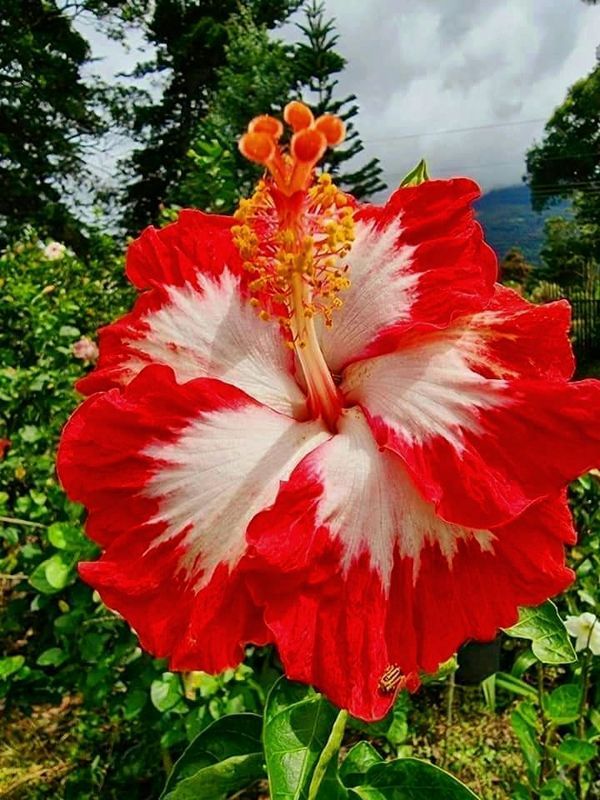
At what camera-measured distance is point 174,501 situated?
53 cm

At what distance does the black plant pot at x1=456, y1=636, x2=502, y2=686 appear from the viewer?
1.28 metres

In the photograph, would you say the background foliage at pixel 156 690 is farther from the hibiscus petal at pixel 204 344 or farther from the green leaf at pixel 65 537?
the hibiscus petal at pixel 204 344

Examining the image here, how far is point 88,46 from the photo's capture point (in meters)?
14.8

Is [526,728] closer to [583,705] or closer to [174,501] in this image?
[583,705]

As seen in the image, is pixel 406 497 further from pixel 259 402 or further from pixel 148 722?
pixel 148 722

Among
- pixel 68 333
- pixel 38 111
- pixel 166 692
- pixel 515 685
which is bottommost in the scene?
pixel 515 685

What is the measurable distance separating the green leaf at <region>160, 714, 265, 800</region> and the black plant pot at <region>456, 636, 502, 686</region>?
67cm

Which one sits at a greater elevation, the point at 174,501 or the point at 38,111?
the point at 38,111

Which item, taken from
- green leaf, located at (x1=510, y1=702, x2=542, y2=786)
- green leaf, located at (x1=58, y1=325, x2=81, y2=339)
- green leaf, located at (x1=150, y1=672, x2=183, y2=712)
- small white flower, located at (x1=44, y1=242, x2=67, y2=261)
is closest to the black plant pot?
A: green leaf, located at (x1=510, y1=702, x2=542, y2=786)

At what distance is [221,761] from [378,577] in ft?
0.97

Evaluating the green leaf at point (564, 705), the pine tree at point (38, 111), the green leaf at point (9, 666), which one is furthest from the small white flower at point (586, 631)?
the pine tree at point (38, 111)

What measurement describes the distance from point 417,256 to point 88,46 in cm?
1662

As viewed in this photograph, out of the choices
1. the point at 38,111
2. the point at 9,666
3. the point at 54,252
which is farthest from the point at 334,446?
the point at 38,111

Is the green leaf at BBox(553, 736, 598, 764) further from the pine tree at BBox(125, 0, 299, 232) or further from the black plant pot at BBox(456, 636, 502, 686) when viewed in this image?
the pine tree at BBox(125, 0, 299, 232)
